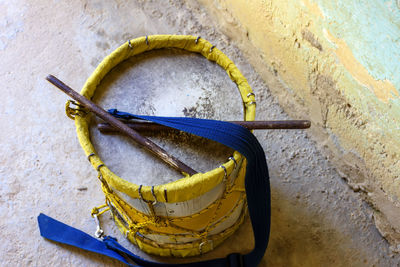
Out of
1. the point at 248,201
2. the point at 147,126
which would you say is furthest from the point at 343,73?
the point at 147,126

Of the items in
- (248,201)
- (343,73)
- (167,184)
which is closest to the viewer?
(167,184)

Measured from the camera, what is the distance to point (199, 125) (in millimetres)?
1272

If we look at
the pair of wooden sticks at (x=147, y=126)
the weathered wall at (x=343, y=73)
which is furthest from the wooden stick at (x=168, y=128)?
the weathered wall at (x=343, y=73)

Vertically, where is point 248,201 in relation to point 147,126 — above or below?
below

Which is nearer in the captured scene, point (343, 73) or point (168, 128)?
point (168, 128)

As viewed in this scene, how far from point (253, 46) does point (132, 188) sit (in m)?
1.16

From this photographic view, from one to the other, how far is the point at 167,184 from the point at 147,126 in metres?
0.24

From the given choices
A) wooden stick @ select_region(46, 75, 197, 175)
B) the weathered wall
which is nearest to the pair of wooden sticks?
wooden stick @ select_region(46, 75, 197, 175)

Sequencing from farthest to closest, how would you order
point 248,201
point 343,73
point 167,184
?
1. point 343,73
2. point 248,201
3. point 167,184

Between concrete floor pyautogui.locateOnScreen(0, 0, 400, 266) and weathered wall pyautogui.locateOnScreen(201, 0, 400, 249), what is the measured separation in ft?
0.31

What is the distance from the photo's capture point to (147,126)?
136 cm

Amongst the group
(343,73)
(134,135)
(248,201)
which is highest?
(343,73)

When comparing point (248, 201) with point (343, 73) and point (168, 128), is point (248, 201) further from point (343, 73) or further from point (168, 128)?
point (343, 73)

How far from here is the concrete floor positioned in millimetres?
1438
